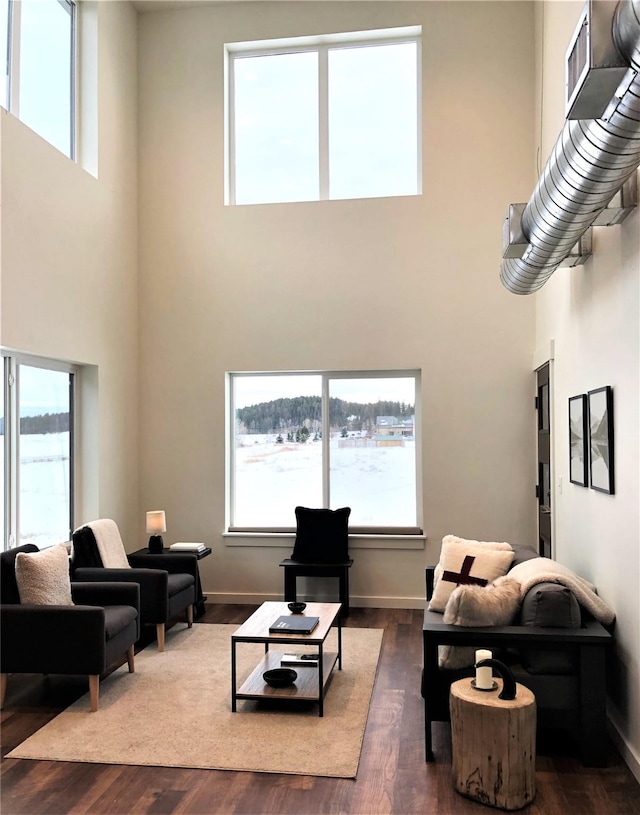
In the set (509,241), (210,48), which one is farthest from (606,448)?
(210,48)

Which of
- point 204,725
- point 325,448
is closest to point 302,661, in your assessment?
point 204,725

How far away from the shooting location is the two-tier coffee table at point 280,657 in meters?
3.90

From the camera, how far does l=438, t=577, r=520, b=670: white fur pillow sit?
135 inches

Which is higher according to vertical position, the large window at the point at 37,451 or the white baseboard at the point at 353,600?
the large window at the point at 37,451

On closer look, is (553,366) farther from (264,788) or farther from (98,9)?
(98,9)

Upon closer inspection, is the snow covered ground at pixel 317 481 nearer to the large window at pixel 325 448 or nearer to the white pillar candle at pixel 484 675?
the large window at pixel 325 448

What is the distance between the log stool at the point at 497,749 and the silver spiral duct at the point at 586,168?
7.10 ft

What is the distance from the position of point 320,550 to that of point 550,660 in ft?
9.89

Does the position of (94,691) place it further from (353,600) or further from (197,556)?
(353,600)

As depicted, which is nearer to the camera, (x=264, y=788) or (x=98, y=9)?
(x=264, y=788)

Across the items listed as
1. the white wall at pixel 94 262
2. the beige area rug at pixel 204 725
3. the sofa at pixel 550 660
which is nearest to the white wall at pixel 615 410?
the sofa at pixel 550 660

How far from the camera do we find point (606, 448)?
Result: 368cm

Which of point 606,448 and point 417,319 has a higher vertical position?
point 417,319

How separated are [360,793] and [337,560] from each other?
3063mm
